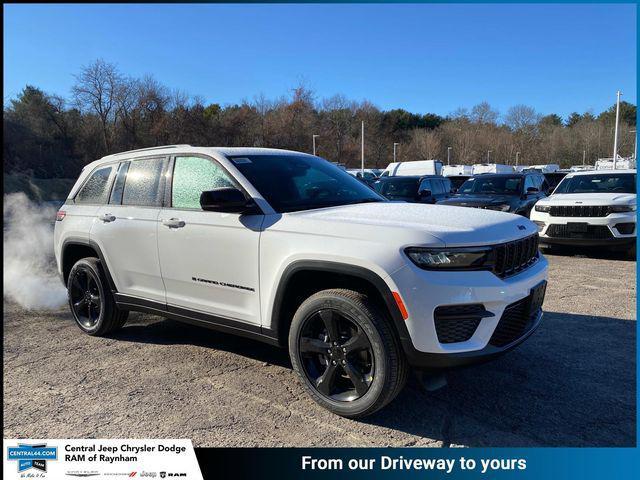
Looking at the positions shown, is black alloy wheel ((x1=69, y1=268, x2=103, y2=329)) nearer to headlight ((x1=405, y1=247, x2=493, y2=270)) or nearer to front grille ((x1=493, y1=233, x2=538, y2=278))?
headlight ((x1=405, y1=247, x2=493, y2=270))

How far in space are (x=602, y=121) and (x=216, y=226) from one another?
4474 inches

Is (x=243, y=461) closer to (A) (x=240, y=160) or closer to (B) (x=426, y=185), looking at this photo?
(A) (x=240, y=160)

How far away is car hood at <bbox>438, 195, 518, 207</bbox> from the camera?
34.1ft

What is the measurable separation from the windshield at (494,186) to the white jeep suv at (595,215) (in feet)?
5.86

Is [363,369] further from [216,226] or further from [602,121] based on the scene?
[602,121]

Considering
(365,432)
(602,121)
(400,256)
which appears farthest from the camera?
(602,121)

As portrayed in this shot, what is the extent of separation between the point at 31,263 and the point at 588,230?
9.85 m

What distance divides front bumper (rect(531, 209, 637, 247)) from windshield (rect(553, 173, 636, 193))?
4.37 ft

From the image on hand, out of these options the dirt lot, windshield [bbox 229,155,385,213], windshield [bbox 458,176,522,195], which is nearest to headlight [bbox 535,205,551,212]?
windshield [bbox 458,176,522,195]

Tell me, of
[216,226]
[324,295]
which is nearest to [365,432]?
[324,295]

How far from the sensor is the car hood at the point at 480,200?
34.1 feet

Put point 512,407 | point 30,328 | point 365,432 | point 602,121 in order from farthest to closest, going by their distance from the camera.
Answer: point 602,121 → point 30,328 → point 512,407 → point 365,432

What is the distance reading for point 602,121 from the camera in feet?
323

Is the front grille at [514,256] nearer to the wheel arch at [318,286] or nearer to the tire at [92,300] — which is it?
the wheel arch at [318,286]
